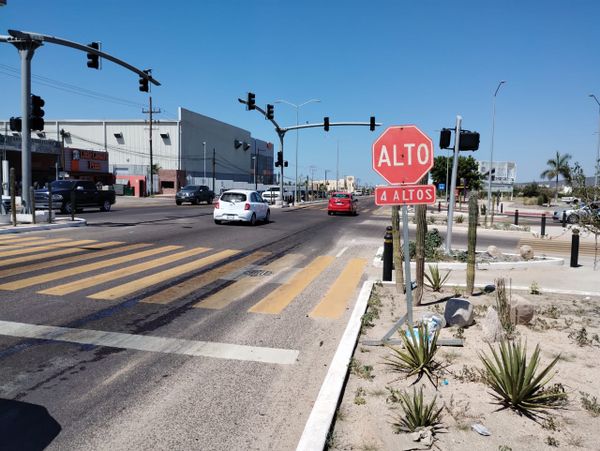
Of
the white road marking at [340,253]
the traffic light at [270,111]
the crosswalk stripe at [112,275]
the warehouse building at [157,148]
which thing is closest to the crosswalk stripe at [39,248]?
the crosswalk stripe at [112,275]

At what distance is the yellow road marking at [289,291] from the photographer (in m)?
7.36

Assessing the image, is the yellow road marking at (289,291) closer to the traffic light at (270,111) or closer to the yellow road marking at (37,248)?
the yellow road marking at (37,248)

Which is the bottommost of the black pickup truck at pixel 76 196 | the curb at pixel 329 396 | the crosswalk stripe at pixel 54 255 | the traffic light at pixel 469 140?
the curb at pixel 329 396

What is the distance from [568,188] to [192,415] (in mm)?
6301

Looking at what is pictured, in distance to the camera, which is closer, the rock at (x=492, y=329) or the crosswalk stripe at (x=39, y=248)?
the rock at (x=492, y=329)

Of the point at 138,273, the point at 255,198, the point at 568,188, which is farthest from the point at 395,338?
the point at 255,198

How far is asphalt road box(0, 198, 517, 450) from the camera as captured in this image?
366 cm

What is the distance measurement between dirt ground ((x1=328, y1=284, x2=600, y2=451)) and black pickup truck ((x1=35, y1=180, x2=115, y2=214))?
22.4 meters

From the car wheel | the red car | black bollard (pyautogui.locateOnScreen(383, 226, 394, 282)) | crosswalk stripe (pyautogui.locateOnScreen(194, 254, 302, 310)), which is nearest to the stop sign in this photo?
crosswalk stripe (pyautogui.locateOnScreen(194, 254, 302, 310))

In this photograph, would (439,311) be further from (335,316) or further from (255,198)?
(255,198)

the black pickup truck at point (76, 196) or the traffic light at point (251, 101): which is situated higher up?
the traffic light at point (251, 101)

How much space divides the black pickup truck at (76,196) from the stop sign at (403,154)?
21594 millimetres

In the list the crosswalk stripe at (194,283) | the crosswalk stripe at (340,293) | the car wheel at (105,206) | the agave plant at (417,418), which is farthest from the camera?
the car wheel at (105,206)

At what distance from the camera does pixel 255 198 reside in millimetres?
22141
